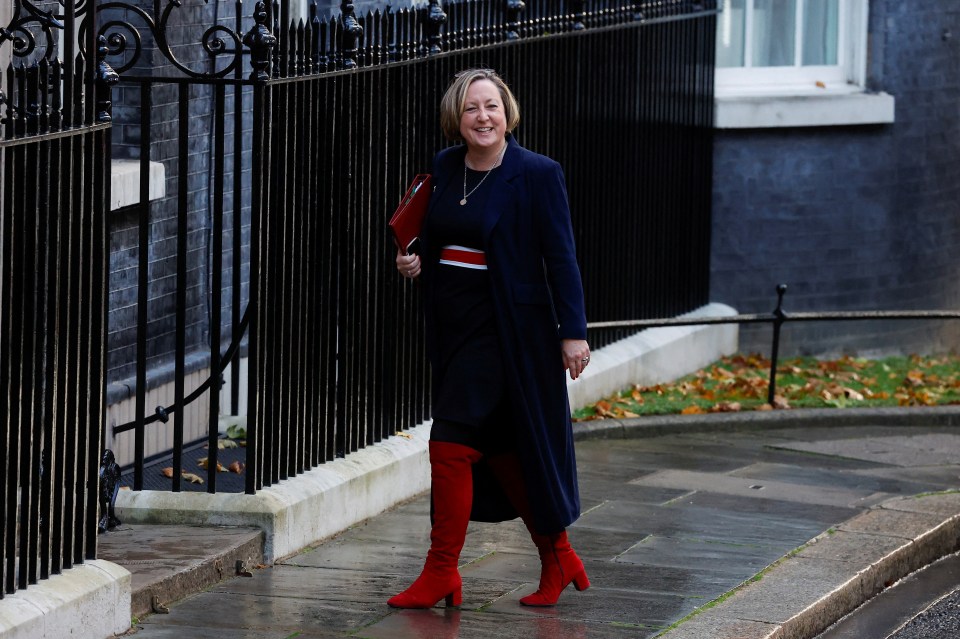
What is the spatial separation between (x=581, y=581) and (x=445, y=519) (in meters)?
0.58

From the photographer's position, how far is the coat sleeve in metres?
6.06

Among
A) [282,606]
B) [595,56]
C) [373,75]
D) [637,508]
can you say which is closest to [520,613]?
[282,606]

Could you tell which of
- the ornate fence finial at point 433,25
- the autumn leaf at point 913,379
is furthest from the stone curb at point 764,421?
the ornate fence finial at point 433,25

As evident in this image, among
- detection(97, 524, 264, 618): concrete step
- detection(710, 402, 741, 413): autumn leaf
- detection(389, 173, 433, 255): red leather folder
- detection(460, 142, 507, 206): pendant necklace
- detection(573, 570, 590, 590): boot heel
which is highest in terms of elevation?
detection(460, 142, 507, 206): pendant necklace

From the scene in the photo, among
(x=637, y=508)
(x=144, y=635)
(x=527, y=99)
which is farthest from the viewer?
(x=527, y=99)

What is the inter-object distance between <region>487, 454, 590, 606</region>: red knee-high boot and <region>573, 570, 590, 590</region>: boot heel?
0.10 feet

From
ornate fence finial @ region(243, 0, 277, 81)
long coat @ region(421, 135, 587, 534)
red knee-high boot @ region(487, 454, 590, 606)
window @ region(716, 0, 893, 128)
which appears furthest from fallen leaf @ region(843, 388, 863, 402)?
ornate fence finial @ region(243, 0, 277, 81)

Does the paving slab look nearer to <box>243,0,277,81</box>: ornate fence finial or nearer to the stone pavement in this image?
the stone pavement

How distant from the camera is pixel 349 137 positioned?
7469 millimetres

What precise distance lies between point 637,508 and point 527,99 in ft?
8.37

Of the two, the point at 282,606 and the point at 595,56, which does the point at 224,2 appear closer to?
the point at 595,56

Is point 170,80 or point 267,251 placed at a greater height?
point 170,80

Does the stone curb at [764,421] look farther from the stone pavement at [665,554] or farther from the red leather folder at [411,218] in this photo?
the red leather folder at [411,218]

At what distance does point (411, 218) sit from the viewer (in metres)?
6.28
